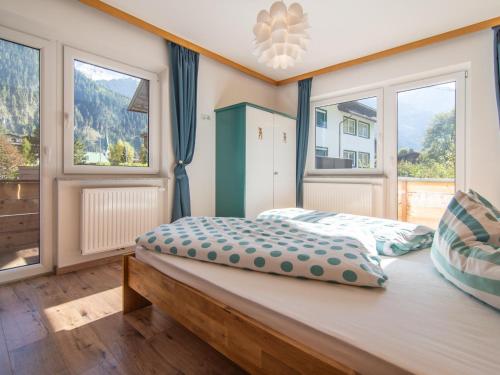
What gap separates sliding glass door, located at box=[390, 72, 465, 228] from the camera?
2.92 metres

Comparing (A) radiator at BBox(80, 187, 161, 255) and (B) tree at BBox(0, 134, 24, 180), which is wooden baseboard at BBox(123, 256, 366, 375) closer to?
(A) radiator at BBox(80, 187, 161, 255)

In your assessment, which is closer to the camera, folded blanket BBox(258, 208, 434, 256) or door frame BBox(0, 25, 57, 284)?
folded blanket BBox(258, 208, 434, 256)

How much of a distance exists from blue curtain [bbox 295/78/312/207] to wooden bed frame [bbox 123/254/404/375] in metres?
2.86

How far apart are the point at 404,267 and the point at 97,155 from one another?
2.68 meters

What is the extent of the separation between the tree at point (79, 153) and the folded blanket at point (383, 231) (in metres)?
1.88

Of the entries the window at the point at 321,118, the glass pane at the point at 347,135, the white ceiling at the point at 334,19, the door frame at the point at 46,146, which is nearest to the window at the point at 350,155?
the glass pane at the point at 347,135

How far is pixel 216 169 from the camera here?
346cm

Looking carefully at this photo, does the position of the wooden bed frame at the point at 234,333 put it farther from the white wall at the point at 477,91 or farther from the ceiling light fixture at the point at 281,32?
the white wall at the point at 477,91

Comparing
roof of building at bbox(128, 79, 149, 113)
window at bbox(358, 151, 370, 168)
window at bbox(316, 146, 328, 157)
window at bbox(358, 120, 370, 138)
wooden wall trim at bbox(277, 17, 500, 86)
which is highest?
wooden wall trim at bbox(277, 17, 500, 86)

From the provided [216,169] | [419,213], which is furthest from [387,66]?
[216,169]

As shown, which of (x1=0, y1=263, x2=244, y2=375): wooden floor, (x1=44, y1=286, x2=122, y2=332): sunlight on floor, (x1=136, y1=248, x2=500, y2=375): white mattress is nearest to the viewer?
(x1=136, y1=248, x2=500, y2=375): white mattress

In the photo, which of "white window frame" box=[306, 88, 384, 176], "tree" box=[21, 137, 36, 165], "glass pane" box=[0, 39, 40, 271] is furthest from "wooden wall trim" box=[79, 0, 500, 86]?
"tree" box=[21, 137, 36, 165]

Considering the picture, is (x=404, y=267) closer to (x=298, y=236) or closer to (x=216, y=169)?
(x=298, y=236)

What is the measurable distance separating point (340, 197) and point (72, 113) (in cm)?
313
